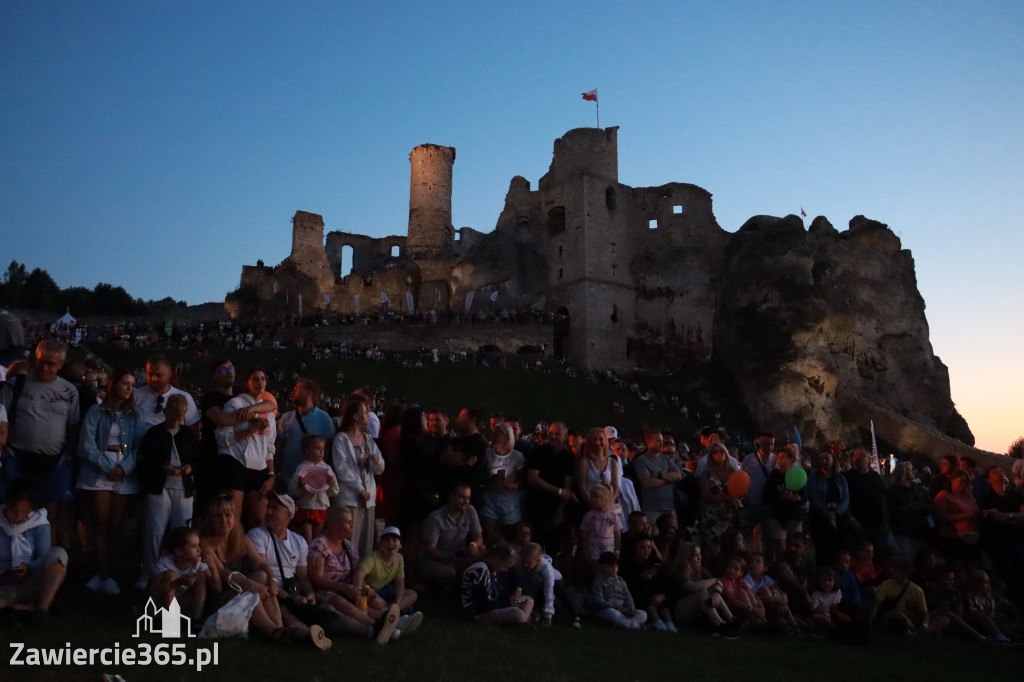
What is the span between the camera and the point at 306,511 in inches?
292

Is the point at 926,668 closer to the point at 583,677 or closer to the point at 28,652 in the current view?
the point at 583,677

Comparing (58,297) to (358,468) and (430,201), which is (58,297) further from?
(358,468)

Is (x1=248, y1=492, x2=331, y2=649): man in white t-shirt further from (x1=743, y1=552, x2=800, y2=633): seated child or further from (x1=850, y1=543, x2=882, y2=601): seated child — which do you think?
(x1=850, y1=543, x2=882, y2=601): seated child

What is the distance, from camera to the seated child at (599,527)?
8008 mm

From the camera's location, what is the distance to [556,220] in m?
51.1

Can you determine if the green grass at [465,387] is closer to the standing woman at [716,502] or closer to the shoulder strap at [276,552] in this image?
the standing woman at [716,502]

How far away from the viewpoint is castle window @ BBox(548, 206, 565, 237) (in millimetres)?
50750

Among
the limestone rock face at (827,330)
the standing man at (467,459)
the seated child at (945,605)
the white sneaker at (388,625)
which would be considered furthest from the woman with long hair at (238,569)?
the limestone rock face at (827,330)

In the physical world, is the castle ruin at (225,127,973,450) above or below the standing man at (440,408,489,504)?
above

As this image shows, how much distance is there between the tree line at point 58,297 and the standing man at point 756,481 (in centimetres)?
6562

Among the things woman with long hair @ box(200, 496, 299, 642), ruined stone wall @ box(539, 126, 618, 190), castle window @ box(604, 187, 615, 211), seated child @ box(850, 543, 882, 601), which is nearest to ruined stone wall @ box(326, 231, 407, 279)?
ruined stone wall @ box(539, 126, 618, 190)
